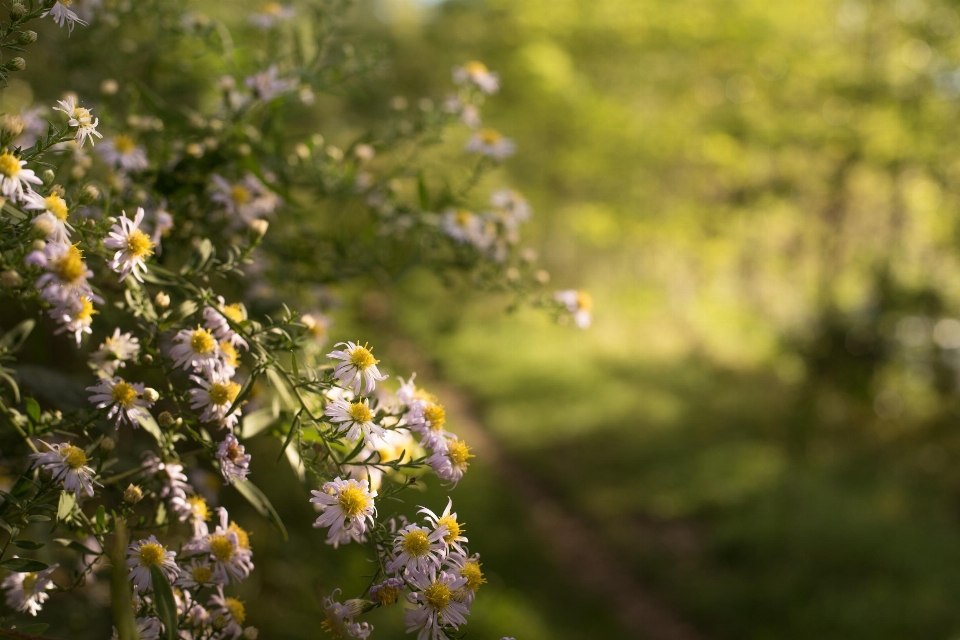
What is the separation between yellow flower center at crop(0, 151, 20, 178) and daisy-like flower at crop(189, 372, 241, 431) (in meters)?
0.31

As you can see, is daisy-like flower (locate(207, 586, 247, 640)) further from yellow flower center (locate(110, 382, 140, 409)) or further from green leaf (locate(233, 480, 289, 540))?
yellow flower center (locate(110, 382, 140, 409))

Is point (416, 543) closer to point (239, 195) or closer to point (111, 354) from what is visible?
point (111, 354)

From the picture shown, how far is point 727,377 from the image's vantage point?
398 inches

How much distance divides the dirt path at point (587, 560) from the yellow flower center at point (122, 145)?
4.17m

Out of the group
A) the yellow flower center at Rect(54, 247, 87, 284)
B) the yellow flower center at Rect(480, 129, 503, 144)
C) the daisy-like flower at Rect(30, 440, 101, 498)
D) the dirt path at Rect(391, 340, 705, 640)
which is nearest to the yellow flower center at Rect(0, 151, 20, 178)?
the yellow flower center at Rect(54, 247, 87, 284)

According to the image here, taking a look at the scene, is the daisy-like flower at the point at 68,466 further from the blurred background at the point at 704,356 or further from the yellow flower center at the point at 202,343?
the blurred background at the point at 704,356

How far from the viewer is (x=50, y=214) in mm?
869

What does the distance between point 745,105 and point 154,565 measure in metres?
9.23

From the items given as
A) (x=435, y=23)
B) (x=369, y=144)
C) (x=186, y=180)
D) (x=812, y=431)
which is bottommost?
(x=186, y=180)

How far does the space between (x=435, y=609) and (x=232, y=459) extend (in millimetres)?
317

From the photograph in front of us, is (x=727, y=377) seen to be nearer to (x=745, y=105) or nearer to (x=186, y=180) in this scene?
(x=745, y=105)

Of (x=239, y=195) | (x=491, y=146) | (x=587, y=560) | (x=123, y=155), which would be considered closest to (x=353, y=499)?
(x=239, y=195)

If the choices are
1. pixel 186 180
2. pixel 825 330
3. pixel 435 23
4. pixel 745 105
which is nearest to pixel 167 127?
pixel 186 180

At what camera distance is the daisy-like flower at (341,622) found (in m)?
0.93
